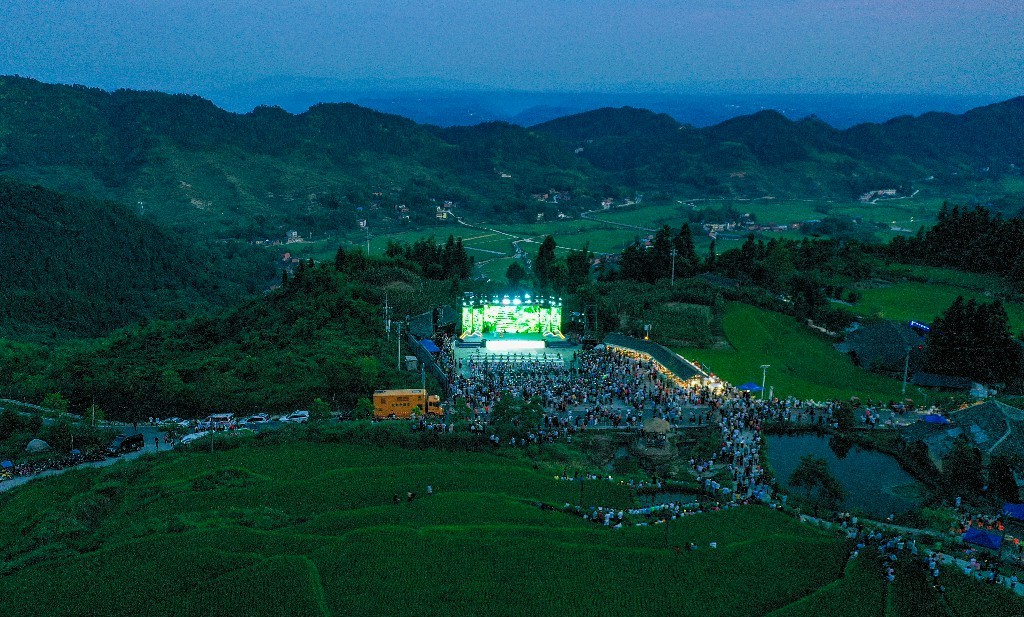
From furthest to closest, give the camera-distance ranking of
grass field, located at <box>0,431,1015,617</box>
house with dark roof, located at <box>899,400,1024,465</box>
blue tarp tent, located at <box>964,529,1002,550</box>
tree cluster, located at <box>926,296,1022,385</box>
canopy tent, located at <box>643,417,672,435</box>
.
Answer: tree cluster, located at <box>926,296,1022,385</box>, canopy tent, located at <box>643,417,672,435</box>, house with dark roof, located at <box>899,400,1024,465</box>, blue tarp tent, located at <box>964,529,1002,550</box>, grass field, located at <box>0,431,1015,617</box>

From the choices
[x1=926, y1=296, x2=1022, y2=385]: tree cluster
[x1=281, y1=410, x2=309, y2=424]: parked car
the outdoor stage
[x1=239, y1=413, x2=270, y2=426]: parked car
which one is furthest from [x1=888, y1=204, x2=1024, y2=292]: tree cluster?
[x1=239, y1=413, x2=270, y2=426]: parked car

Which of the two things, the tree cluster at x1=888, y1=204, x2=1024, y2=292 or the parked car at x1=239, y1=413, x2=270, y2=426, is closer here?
the parked car at x1=239, y1=413, x2=270, y2=426

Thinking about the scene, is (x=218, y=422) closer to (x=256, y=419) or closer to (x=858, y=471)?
(x=256, y=419)

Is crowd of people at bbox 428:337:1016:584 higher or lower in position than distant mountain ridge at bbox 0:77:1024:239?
lower

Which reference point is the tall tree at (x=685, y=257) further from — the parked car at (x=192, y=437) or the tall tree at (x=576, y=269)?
the parked car at (x=192, y=437)

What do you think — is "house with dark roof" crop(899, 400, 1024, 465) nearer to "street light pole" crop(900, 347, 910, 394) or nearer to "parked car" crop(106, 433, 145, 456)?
"street light pole" crop(900, 347, 910, 394)

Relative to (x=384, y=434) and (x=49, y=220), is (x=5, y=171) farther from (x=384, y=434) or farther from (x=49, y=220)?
(x=384, y=434)

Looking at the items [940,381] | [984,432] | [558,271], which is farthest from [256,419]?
[940,381]
